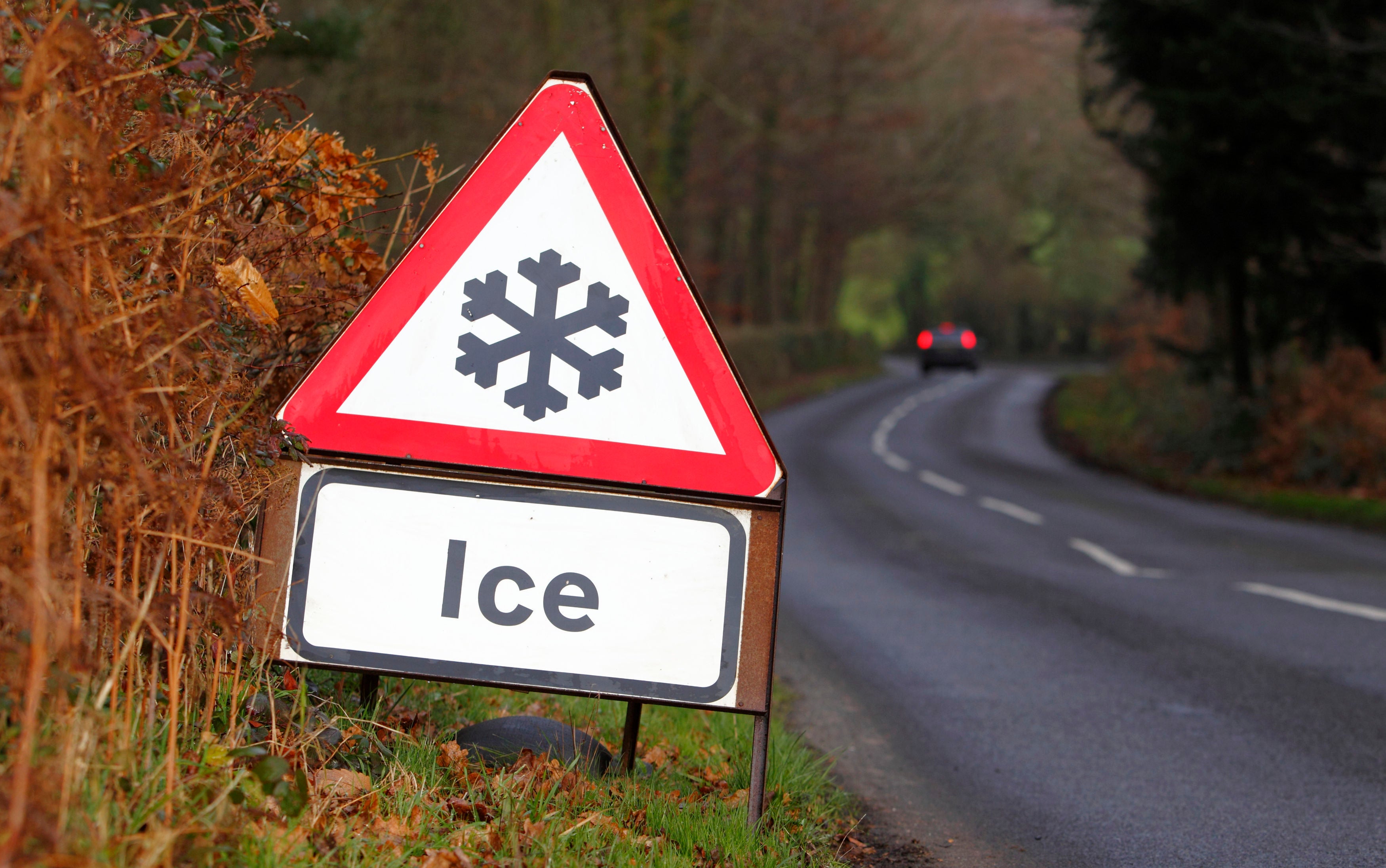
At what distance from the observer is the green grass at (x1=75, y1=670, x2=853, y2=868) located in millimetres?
2201

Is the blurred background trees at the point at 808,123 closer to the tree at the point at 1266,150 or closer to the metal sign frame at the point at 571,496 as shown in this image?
the metal sign frame at the point at 571,496

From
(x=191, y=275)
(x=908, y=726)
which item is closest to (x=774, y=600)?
(x=191, y=275)

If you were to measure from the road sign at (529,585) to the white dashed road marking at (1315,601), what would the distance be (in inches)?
270

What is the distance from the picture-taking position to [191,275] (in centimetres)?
273

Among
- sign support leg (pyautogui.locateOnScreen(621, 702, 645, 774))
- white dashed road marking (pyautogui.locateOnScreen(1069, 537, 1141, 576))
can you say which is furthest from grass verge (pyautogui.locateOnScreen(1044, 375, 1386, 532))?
sign support leg (pyautogui.locateOnScreen(621, 702, 645, 774))

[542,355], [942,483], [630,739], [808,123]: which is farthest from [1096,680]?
[808,123]

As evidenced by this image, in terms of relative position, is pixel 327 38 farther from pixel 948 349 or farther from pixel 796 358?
pixel 948 349

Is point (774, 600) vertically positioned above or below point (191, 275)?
below

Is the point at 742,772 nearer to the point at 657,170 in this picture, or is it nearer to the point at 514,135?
the point at 514,135

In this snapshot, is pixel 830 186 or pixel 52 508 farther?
pixel 830 186

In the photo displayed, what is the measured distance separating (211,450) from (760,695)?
4.40ft

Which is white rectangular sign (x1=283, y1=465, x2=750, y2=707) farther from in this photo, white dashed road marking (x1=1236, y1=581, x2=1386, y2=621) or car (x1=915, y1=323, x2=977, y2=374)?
car (x1=915, y1=323, x2=977, y2=374)

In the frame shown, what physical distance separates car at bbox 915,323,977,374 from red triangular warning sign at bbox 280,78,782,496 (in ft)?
167

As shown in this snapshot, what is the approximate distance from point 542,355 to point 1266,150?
16574mm
